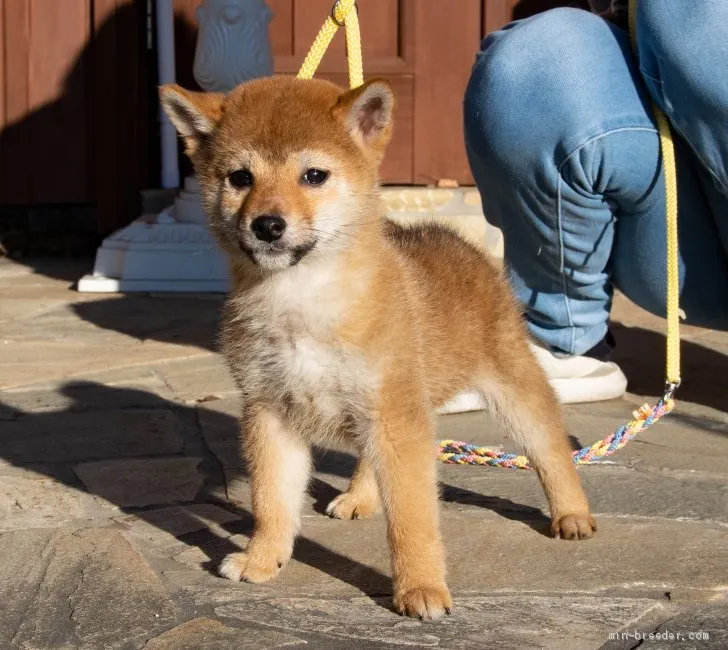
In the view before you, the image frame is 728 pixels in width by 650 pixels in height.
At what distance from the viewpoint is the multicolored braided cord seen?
3423 mm

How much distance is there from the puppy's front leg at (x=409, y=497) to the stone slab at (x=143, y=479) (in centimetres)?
91

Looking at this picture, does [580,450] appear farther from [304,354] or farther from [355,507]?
[304,354]

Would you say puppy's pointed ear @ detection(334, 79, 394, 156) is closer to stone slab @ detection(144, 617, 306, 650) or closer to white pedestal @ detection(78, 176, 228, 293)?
stone slab @ detection(144, 617, 306, 650)

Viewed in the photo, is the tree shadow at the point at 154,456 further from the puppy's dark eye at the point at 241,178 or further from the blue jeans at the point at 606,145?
the blue jeans at the point at 606,145

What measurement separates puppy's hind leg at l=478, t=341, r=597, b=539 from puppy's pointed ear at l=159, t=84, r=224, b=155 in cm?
100

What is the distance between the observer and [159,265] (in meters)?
6.45

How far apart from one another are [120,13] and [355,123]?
495 cm

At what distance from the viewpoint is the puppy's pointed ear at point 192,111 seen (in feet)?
9.43

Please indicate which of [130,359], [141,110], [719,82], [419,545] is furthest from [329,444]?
[141,110]

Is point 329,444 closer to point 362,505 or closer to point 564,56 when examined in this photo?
point 362,505

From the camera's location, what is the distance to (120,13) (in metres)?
7.36

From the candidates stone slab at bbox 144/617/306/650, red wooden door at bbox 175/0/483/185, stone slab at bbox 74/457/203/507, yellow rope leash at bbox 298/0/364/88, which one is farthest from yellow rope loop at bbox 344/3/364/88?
red wooden door at bbox 175/0/483/185

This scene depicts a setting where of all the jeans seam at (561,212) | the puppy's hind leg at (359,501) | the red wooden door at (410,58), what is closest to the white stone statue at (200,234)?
the red wooden door at (410,58)

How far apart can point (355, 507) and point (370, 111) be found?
1.07 metres
